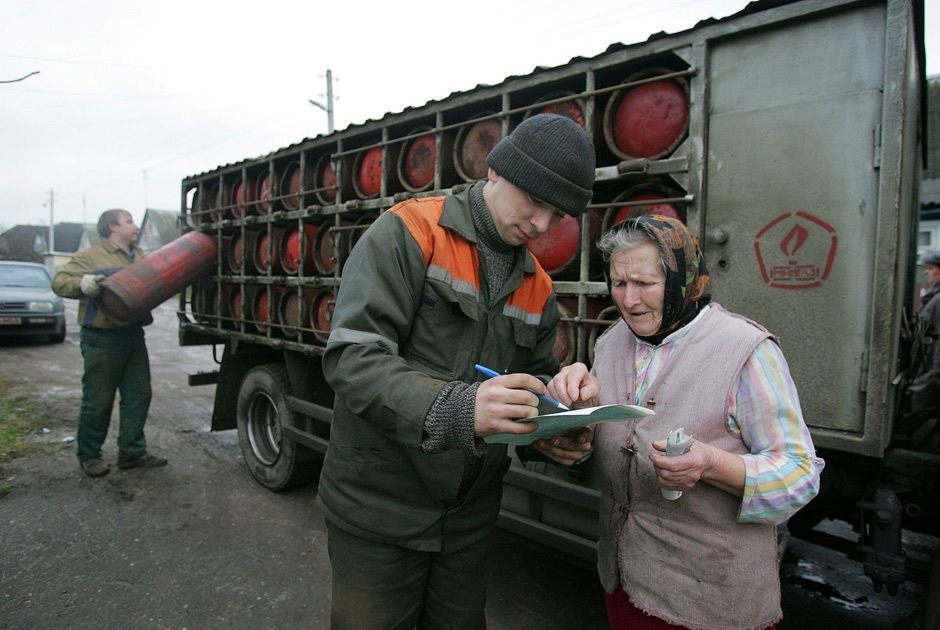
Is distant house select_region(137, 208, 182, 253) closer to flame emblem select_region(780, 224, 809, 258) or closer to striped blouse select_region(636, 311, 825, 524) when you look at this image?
flame emblem select_region(780, 224, 809, 258)

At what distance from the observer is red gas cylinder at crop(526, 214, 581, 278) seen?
278cm

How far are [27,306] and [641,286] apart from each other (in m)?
13.2

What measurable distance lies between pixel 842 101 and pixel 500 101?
5.33ft

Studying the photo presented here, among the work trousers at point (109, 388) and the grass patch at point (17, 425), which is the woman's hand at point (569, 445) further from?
the grass patch at point (17, 425)

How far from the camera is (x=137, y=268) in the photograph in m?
4.58

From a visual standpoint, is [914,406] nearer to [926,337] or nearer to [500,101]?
[926,337]

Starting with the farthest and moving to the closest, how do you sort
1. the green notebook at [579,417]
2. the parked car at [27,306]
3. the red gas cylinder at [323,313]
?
1. the parked car at [27,306]
2. the red gas cylinder at [323,313]
3. the green notebook at [579,417]

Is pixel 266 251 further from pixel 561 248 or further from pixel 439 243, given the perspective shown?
pixel 439 243

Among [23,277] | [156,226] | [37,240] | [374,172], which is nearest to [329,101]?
[23,277]

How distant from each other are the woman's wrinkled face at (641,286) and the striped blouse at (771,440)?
26 centimetres

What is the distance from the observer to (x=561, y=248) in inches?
110

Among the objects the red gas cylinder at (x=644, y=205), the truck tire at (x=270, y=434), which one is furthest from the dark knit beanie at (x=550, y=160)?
the truck tire at (x=270, y=434)

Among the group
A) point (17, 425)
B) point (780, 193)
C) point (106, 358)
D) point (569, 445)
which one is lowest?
point (17, 425)

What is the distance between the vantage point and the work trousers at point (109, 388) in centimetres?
449
